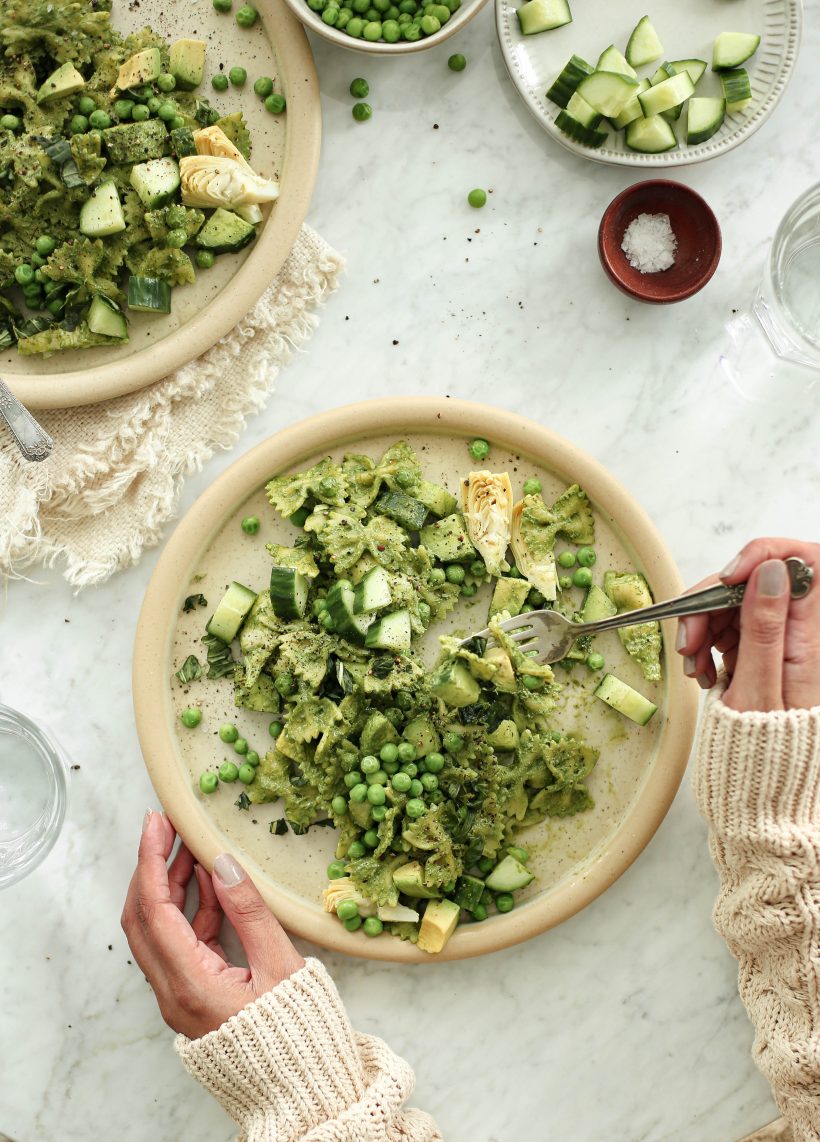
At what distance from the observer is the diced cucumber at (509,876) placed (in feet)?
9.41

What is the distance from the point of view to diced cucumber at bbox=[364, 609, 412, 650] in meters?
2.78

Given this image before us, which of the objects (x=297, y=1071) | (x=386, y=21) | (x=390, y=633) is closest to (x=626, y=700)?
(x=390, y=633)

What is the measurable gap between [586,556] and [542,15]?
5.41ft

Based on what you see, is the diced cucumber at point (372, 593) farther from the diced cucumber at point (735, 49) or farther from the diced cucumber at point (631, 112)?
the diced cucumber at point (735, 49)

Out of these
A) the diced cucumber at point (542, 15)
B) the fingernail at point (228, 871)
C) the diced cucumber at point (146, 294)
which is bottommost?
the fingernail at point (228, 871)

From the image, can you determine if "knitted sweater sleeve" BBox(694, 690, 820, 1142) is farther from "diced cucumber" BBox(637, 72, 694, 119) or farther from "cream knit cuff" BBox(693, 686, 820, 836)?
"diced cucumber" BBox(637, 72, 694, 119)

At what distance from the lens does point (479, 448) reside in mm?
2955

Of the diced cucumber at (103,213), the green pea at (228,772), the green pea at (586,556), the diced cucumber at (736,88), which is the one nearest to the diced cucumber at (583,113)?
the diced cucumber at (736,88)

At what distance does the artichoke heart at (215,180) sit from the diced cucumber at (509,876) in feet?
7.03

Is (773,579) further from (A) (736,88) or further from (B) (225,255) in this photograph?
(B) (225,255)

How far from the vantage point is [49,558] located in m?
3.15

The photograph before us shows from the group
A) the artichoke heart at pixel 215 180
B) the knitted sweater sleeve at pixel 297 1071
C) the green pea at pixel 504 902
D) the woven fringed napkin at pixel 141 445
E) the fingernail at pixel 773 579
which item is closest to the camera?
the fingernail at pixel 773 579

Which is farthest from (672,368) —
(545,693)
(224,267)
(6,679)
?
(6,679)

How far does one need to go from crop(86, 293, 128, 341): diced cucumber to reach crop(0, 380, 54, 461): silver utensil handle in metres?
0.32
